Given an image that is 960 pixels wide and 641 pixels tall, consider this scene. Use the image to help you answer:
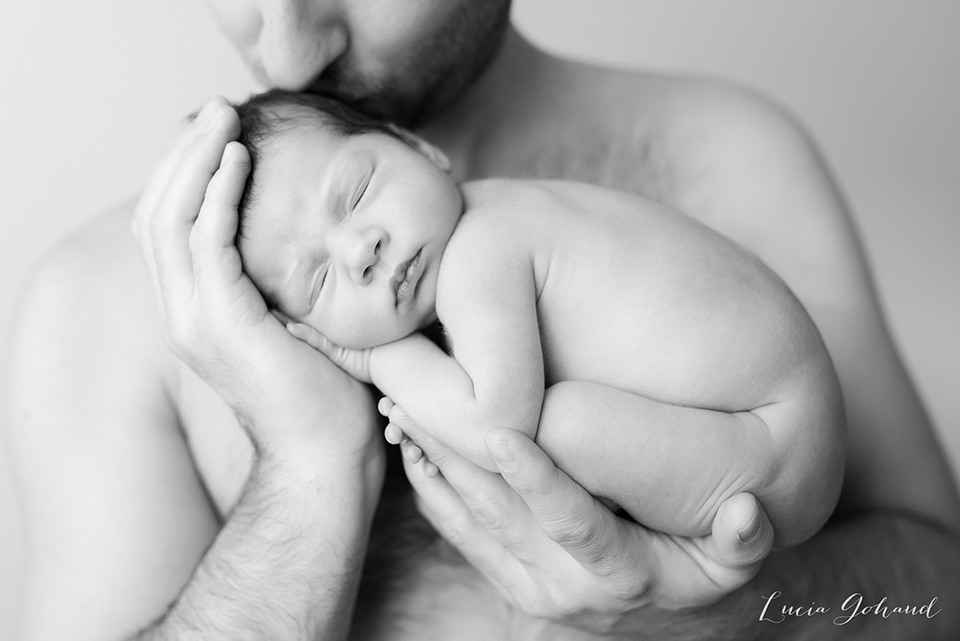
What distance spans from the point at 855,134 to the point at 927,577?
5.23ft

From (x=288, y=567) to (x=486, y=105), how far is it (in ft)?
2.82

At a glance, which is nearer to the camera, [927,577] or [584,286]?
[584,286]

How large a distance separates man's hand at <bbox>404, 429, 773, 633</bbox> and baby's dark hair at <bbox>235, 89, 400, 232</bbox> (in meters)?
0.41

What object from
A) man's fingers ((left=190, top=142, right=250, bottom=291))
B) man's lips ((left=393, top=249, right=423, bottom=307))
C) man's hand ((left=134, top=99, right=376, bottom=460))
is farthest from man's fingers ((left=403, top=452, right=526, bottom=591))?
man's fingers ((left=190, top=142, right=250, bottom=291))

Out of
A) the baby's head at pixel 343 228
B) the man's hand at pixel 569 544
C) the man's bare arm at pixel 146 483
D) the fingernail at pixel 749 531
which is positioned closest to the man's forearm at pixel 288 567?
the man's bare arm at pixel 146 483

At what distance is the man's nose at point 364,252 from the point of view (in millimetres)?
1010

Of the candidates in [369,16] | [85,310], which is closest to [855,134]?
[369,16]

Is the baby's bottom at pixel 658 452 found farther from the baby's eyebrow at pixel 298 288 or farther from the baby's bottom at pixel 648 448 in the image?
the baby's eyebrow at pixel 298 288

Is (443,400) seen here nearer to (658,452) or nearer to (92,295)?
(658,452)

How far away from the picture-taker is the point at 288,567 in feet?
3.76

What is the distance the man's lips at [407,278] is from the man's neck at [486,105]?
1.80ft

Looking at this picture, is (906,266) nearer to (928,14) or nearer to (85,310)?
(928,14)

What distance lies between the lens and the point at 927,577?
4.35ft

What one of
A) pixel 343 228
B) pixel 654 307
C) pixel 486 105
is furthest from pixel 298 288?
pixel 486 105
